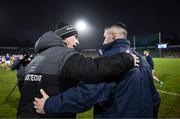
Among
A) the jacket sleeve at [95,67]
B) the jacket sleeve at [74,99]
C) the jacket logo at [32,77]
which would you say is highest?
the jacket sleeve at [95,67]

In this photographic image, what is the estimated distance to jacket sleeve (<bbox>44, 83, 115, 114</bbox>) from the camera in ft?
10.9

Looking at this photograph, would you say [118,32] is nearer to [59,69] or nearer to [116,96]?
[116,96]

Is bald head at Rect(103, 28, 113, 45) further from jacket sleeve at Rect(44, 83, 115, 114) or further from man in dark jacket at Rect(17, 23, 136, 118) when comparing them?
jacket sleeve at Rect(44, 83, 115, 114)

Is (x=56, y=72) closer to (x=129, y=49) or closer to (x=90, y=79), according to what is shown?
(x=90, y=79)

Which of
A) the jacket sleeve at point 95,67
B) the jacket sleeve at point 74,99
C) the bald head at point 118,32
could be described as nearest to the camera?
the jacket sleeve at point 95,67

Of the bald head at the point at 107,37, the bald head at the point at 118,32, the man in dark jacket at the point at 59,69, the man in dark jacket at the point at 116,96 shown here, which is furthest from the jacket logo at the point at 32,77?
the bald head at the point at 118,32

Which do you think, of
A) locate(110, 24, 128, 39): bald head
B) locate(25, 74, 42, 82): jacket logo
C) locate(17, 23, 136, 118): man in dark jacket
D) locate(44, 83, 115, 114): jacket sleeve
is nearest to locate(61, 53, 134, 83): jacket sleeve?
locate(17, 23, 136, 118): man in dark jacket

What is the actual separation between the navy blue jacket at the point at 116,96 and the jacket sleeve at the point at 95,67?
0.15 m

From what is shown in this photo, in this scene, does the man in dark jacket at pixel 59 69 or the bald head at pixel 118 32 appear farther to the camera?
the bald head at pixel 118 32

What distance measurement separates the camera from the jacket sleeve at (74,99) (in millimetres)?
3330

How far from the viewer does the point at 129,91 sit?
355 centimetres

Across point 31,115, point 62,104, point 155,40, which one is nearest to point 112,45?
point 62,104

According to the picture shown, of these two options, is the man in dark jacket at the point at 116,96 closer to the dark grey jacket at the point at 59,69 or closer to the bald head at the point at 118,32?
the bald head at the point at 118,32

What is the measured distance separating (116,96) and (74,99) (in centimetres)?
52
